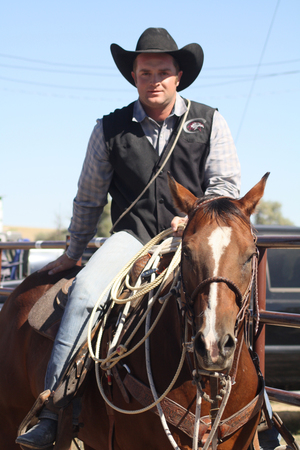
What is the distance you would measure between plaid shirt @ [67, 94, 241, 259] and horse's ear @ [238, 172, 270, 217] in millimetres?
596

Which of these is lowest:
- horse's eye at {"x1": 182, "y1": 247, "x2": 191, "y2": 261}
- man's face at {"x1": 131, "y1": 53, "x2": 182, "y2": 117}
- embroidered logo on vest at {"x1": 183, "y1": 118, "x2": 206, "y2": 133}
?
horse's eye at {"x1": 182, "y1": 247, "x2": 191, "y2": 261}

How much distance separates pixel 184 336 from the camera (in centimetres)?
219

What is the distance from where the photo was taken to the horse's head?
5.94 ft

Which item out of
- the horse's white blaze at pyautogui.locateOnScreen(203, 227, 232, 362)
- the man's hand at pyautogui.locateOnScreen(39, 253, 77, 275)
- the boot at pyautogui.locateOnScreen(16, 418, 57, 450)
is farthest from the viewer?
the man's hand at pyautogui.locateOnScreen(39, 253, 77, 275)

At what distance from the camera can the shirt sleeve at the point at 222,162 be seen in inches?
117

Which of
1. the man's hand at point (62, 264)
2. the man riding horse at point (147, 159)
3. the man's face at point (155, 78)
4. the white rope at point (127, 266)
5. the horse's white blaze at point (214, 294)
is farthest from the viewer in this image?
the man's hand at point (62, 264)

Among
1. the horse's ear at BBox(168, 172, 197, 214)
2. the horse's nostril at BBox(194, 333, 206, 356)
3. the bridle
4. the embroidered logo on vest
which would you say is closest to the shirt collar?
the embroidered logo on vest

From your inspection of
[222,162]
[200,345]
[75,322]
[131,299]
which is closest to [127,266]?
[131,299]

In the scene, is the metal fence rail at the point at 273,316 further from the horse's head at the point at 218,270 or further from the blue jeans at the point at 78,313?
the blue jeans at the point at 78,313

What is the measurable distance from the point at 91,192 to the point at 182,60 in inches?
44.1

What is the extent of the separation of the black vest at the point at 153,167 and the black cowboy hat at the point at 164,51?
12.5 inches

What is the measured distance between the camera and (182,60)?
3.24m

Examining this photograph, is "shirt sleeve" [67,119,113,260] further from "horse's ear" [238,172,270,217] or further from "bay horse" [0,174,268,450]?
"horse's ear" [238,172,270,217]

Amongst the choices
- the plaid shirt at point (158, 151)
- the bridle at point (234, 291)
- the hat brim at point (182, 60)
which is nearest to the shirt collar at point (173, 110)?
the plaid shirt at point (158, 151)
